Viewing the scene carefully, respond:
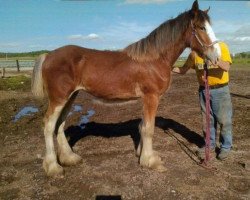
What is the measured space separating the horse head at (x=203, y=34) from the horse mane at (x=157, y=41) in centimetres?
33

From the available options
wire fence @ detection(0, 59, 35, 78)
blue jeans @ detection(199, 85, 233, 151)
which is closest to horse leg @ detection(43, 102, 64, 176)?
blue jeans @ detection(199, 85, 233, 151)

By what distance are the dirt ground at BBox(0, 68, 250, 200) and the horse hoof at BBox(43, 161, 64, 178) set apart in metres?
0.11

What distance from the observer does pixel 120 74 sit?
604 cm

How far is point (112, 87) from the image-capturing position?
19.9 ft

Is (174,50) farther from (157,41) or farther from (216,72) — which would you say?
(216,72)

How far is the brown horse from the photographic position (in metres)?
5.86

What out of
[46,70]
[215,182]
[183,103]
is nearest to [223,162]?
[215,182]

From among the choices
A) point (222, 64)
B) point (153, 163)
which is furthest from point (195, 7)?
point (153, 163)

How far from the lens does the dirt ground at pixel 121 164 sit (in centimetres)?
A: 516

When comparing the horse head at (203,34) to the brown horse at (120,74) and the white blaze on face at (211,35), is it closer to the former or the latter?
the white blaze on face at (211,35)

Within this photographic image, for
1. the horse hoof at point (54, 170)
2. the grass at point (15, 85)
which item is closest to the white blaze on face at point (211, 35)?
the horse hoof at point (54, 170)

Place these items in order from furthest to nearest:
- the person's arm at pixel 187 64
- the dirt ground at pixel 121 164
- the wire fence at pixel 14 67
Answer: the wire fence at pixel 14 67, the person's arm at pixel 187 64, the dirt ground at pixel 121 164

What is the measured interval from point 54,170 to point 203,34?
3.74m

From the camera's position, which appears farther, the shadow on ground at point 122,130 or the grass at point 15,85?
the grass at point 15,85
